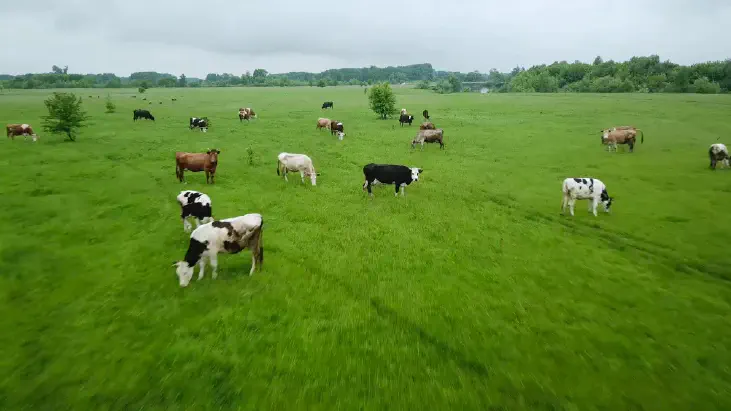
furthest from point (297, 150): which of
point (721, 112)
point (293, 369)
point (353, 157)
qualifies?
point (721, 112)

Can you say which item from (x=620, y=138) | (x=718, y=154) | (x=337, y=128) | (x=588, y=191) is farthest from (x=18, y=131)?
(x=718, y=154)

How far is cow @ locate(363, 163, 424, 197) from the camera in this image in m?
18.2

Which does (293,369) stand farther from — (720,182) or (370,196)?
(720,182)

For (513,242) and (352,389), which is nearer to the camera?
(352,389)

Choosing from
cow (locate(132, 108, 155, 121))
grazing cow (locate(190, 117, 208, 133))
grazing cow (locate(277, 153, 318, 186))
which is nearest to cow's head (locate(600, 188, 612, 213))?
grazing cow (locate(277, 153, 318, 186))

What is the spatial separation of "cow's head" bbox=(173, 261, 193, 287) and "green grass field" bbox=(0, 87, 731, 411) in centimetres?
24

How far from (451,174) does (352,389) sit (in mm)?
17686

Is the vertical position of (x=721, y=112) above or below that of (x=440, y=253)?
above

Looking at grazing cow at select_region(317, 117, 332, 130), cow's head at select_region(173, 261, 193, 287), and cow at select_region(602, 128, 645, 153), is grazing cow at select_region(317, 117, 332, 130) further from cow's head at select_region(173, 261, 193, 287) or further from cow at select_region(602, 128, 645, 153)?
cow's head at select_region(173, 261, 193, 287)

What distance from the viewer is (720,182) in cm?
1939

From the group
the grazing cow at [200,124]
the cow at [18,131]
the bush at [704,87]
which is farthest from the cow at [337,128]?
the bush at [704,87]

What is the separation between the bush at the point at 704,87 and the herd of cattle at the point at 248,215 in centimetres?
7633

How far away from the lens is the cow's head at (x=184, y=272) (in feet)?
32.4

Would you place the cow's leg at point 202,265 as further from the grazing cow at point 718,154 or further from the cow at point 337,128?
A: the grazing cow at point 718,154
